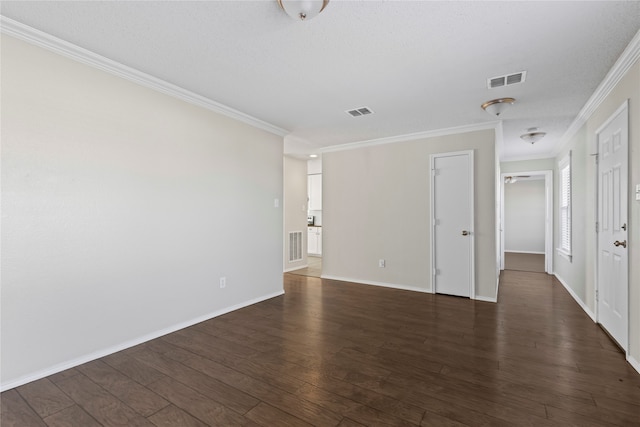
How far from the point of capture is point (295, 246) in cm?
682

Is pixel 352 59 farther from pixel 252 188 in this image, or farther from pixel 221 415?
pixel 221 415

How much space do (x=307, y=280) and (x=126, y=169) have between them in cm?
365

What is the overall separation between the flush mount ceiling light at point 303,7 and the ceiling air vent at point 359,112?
1.90 meters

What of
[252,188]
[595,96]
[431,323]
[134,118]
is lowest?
[431,323]

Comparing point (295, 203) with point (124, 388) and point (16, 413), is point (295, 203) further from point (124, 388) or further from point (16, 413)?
point (16, 413)

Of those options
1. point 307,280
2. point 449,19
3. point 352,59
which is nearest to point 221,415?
point 352,59

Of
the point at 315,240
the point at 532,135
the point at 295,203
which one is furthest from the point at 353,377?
the point at 315,240

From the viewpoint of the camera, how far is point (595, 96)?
3.25 metres

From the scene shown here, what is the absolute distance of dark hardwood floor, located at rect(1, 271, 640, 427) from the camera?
73.6 inches

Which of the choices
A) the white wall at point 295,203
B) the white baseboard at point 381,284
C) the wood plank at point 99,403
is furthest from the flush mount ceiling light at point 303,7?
the white wall at point 295,203

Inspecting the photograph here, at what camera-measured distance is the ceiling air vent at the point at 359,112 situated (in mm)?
3752

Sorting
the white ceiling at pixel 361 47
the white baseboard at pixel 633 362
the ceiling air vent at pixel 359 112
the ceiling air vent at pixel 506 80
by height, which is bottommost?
the white baseboard at pixel 633 362

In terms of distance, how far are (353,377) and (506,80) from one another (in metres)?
3.02

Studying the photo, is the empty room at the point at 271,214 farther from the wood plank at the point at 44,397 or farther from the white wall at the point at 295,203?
the white wall at the point at 295,203
